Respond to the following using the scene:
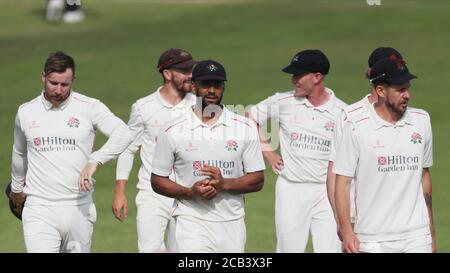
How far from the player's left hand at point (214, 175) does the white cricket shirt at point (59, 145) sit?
133 cm

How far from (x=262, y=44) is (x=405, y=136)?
31994 mm

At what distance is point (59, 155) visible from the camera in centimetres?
1382

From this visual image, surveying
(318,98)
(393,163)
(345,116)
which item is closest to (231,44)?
(318,98)

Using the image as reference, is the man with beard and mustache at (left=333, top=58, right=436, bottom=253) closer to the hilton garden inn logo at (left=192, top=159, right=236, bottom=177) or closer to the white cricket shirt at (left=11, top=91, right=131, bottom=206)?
the hilton garden inn logo at (left=192, top=159, right=236, bottom=177)

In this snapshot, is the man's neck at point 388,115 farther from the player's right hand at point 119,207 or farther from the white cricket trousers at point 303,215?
the player's right hand at point 119,207

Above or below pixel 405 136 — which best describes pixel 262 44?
above

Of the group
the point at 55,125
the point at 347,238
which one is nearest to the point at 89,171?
the point at 55,125

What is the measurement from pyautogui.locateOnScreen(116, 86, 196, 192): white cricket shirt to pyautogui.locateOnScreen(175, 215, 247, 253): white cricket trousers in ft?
7.69

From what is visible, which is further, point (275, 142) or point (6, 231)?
point (6, 231)

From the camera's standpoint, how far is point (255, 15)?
164 ft

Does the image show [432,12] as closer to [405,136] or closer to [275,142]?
[275,142]

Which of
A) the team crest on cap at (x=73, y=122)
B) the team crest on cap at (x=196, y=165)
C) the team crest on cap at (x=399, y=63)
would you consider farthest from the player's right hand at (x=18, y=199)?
the team crest on cap at (x=399, y=63)

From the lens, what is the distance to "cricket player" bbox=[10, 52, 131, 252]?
541 inches

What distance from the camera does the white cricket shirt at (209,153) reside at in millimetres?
13016
